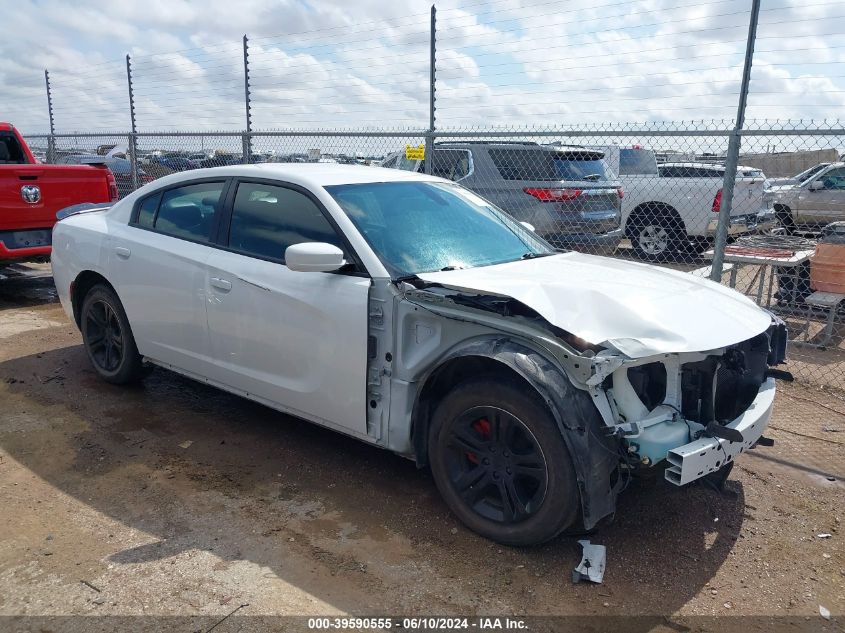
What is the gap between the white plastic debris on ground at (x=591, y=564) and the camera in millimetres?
2980

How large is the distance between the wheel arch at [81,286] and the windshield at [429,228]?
2.26m

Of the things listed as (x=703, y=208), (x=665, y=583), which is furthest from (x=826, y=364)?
(x=703, y=208)

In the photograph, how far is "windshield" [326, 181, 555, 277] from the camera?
3.65 metres

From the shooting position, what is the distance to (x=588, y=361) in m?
2.79

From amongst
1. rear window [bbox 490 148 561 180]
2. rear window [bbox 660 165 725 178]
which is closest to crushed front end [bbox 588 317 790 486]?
rear window [bbox 490 148 561 180]

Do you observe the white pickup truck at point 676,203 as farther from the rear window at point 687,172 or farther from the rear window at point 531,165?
the rear window at point 531,165

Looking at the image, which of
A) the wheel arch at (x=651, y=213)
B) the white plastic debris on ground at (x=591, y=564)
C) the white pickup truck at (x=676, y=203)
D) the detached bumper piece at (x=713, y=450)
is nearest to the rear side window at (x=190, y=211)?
the white plastic debris on ground at (x=591, y=564)

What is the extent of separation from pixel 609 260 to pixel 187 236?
2.64 meters

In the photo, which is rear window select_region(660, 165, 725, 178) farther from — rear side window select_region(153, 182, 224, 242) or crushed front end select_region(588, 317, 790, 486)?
rear side window select_region(153, 182, 224, 242)

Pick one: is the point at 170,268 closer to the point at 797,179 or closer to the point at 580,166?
the point at 580,166

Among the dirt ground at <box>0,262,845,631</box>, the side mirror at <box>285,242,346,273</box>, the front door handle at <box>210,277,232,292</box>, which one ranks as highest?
the side mirror at <box>285,242,346,273</box>

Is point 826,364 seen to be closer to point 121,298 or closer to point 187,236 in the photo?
point 187,236

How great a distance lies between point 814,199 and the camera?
1183 cm

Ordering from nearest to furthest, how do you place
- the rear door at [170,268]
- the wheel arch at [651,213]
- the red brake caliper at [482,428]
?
the red brake caliper at [482,428] → the rear door at [170,268] → the wheel arch at [651,213]
